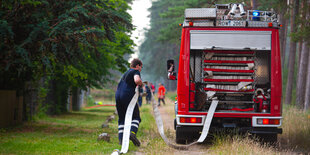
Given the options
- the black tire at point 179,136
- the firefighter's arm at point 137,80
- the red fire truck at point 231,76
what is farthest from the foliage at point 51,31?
the black tire at point 179,136

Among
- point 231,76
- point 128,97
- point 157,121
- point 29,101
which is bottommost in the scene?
point 157,121

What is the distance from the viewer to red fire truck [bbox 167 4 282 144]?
986cm

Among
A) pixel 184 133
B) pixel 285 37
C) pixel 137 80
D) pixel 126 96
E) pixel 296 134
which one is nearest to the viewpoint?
pixel 137 80

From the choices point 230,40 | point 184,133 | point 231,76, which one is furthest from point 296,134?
point 230,40

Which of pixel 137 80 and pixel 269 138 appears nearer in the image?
pixel 137 80

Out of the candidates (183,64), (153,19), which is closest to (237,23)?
(183,64)

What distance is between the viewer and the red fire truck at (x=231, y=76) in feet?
32.3

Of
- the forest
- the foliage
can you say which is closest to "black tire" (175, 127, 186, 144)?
the foliage

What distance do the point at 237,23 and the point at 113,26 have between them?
4068 millimetres

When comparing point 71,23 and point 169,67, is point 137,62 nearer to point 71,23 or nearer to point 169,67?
point 169,67

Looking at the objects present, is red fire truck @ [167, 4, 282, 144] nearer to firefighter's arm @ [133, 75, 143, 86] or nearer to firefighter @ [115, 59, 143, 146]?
firefighter @ [115, 59, 143, 146]

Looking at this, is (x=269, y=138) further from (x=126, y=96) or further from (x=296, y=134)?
(x=126, y=96)

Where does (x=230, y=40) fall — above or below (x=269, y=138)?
above

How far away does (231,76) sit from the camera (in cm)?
1028
